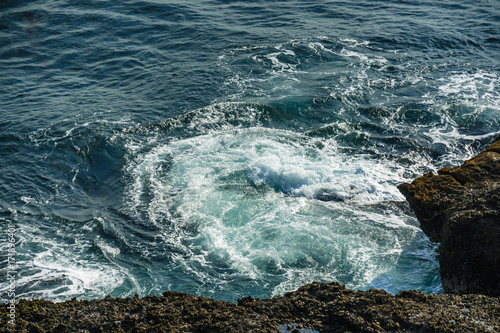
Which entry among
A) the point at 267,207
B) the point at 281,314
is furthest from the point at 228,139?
the point at 281,314

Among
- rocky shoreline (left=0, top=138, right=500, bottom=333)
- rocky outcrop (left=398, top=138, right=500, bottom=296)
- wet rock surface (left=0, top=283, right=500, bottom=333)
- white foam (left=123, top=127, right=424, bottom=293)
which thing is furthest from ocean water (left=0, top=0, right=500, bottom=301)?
wet rock surface (left=0, top=283, right=500, bottom=333)

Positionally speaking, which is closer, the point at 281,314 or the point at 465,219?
the point at 281,314

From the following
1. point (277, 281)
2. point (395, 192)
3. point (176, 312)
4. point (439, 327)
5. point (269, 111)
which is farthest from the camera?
point (269, 111)

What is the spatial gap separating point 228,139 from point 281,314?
8764 mm

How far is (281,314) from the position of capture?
6066 millimetres

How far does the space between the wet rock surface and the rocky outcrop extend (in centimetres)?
110

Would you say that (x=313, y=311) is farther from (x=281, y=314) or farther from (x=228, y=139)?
(x=228, y=139)

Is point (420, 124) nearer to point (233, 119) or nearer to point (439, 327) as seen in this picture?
point (233, 119)

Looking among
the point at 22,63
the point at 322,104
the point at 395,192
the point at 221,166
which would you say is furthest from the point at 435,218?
the point at 22,63

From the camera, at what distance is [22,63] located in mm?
19656

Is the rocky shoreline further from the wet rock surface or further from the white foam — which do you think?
the white foam

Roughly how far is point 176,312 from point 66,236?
5241mm

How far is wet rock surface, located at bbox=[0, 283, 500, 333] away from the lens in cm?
575

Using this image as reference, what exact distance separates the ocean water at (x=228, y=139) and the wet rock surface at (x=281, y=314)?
2111 mm
